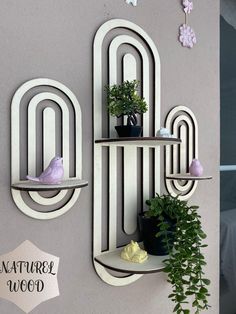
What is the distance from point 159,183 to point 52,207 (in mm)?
401

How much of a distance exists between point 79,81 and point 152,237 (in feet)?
1.76

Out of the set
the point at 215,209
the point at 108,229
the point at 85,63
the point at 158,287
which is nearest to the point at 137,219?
the point at 108,229

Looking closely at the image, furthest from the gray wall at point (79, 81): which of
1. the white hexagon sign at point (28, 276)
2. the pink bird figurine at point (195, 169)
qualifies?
the pink bird figurine at point (195, 169)

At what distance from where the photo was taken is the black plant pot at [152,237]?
2.93 feet

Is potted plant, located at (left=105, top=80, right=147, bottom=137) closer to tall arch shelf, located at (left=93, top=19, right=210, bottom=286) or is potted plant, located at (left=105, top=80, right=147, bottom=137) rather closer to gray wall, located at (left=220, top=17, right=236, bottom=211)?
tall arch shelf, located at (left=93, top=19, right=210, bottom=286)

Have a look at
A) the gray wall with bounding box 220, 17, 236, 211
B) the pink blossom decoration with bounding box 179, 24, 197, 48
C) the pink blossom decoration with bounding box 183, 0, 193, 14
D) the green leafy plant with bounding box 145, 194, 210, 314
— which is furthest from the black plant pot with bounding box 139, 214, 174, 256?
the pink blossom decoration with bounding box 183, 0, 193, 14

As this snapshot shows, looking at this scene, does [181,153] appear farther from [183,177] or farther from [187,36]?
[187,36]

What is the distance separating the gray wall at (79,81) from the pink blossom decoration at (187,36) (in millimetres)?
22

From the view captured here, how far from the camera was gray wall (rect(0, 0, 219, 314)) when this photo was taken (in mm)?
768

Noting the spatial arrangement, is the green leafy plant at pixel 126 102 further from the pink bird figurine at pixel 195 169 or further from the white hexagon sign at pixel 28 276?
the white hexagon sign at pixel 28 276

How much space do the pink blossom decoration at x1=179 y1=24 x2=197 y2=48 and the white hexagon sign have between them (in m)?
0.90

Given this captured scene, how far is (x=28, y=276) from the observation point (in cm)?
80

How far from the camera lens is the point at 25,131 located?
0.79 m

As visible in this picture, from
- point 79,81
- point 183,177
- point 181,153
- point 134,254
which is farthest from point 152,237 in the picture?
point 79,81
